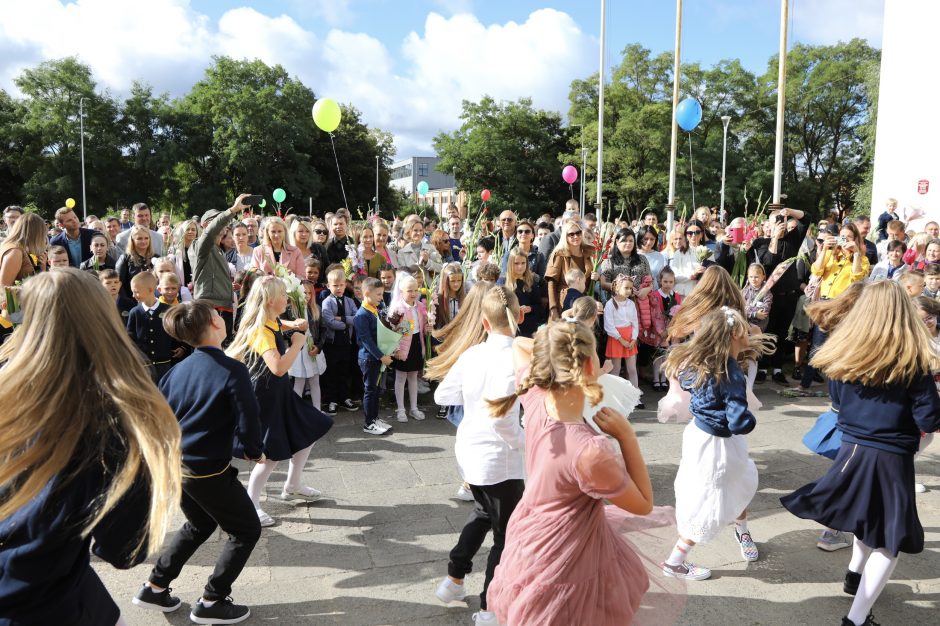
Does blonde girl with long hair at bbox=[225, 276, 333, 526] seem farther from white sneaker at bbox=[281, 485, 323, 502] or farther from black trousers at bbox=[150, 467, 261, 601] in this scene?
black trousers at bbox=[150, 467, 261, 601]

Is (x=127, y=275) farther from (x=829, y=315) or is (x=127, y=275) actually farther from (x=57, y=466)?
(x=829, y=315)

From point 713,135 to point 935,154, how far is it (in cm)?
2562

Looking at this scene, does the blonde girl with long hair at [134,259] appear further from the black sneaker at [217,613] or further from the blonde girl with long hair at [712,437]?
the blonde girl with long hair at [712,437]

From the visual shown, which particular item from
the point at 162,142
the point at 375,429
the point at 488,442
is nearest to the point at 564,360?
the point at 488,442

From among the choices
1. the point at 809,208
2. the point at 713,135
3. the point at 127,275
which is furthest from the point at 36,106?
the point at 809,208

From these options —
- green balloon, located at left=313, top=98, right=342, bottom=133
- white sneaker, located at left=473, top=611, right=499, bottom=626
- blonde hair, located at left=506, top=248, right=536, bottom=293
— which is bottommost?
white sneaker, located at left=473, top=611, right=499, bottom=626

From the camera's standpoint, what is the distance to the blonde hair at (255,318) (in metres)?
4.37

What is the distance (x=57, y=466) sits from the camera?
177 centimetres

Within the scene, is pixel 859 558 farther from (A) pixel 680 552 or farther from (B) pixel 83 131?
(B) pixel 83 131

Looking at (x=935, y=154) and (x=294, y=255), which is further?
(x=935, y=154)

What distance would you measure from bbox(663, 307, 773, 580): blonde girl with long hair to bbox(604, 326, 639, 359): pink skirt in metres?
3.76

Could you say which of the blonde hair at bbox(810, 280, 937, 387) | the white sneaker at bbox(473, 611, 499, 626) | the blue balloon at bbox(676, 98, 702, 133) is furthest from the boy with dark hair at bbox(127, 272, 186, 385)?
the blue balloon at bbox(676, 98, 702, 133)

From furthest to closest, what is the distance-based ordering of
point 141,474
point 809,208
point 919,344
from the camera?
point 809,208, point 919,344, point 141,474

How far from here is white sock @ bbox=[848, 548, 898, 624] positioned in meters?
3.25
